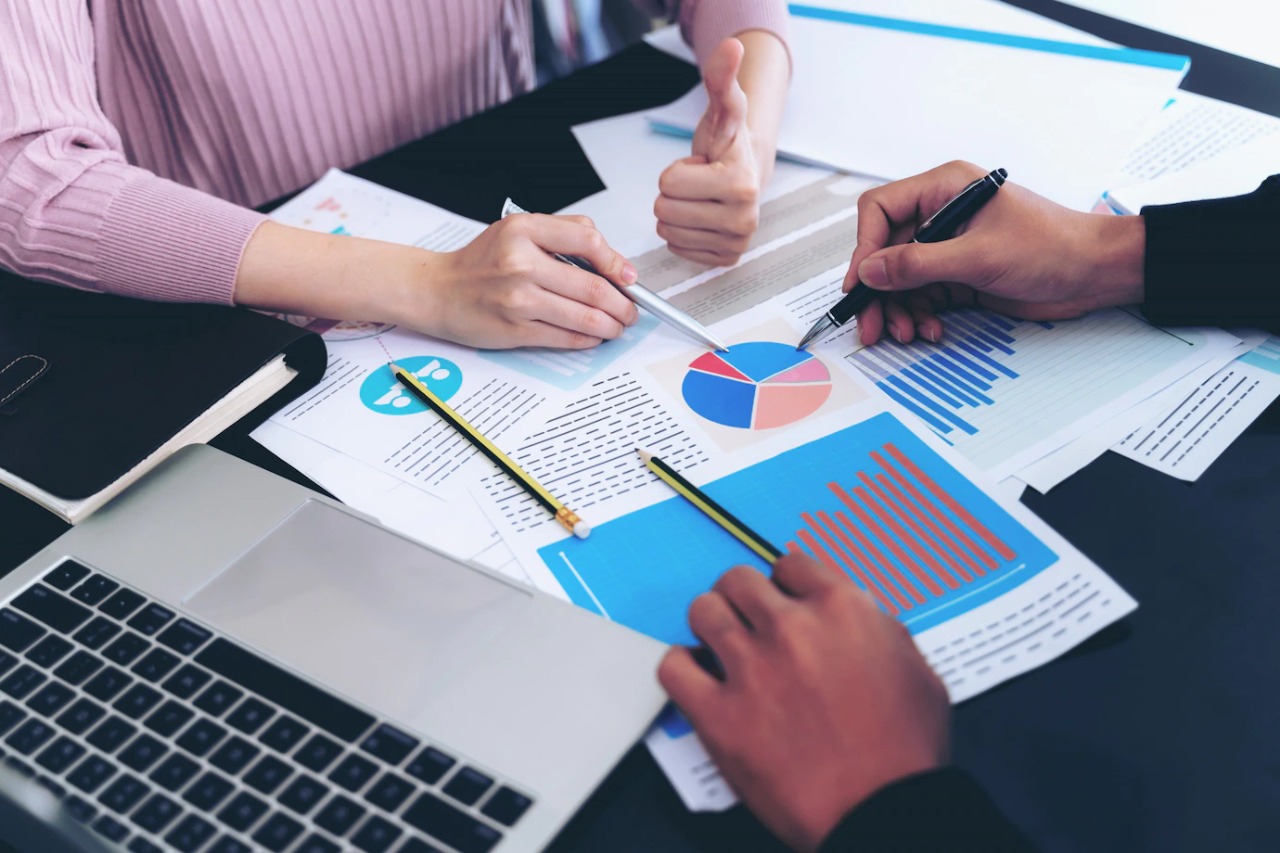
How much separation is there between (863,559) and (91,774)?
449 millimetres

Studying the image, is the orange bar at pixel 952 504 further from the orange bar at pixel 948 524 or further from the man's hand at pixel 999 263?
the man's hand at pixel 999 263

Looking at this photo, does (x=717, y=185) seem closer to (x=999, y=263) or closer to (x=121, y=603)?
(x=999, y=263)

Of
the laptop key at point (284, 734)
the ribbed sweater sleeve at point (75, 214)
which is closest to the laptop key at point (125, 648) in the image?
the laptop key at point (284, 734)

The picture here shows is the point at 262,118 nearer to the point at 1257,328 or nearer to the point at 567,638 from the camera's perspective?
the point at 567,638

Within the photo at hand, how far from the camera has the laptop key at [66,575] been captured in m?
0.54

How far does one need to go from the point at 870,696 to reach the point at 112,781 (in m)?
0.39

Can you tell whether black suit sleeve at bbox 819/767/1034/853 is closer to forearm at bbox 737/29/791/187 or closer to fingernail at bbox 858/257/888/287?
fingernail at bbox 858/257/888/287

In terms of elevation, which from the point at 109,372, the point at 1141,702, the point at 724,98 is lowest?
the point at 1141,702

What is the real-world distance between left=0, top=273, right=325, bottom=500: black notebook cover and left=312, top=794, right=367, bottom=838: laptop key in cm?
29

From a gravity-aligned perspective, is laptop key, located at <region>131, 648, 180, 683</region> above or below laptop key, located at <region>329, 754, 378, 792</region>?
above

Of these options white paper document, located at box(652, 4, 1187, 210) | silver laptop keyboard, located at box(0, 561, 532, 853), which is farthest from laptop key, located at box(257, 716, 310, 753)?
white paper document, located at box(652, 4, 1187, 210)

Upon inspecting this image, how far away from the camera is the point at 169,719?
0.47 m

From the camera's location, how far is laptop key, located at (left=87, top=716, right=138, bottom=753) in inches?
18.0

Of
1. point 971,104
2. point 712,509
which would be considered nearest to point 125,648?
point 712,509
